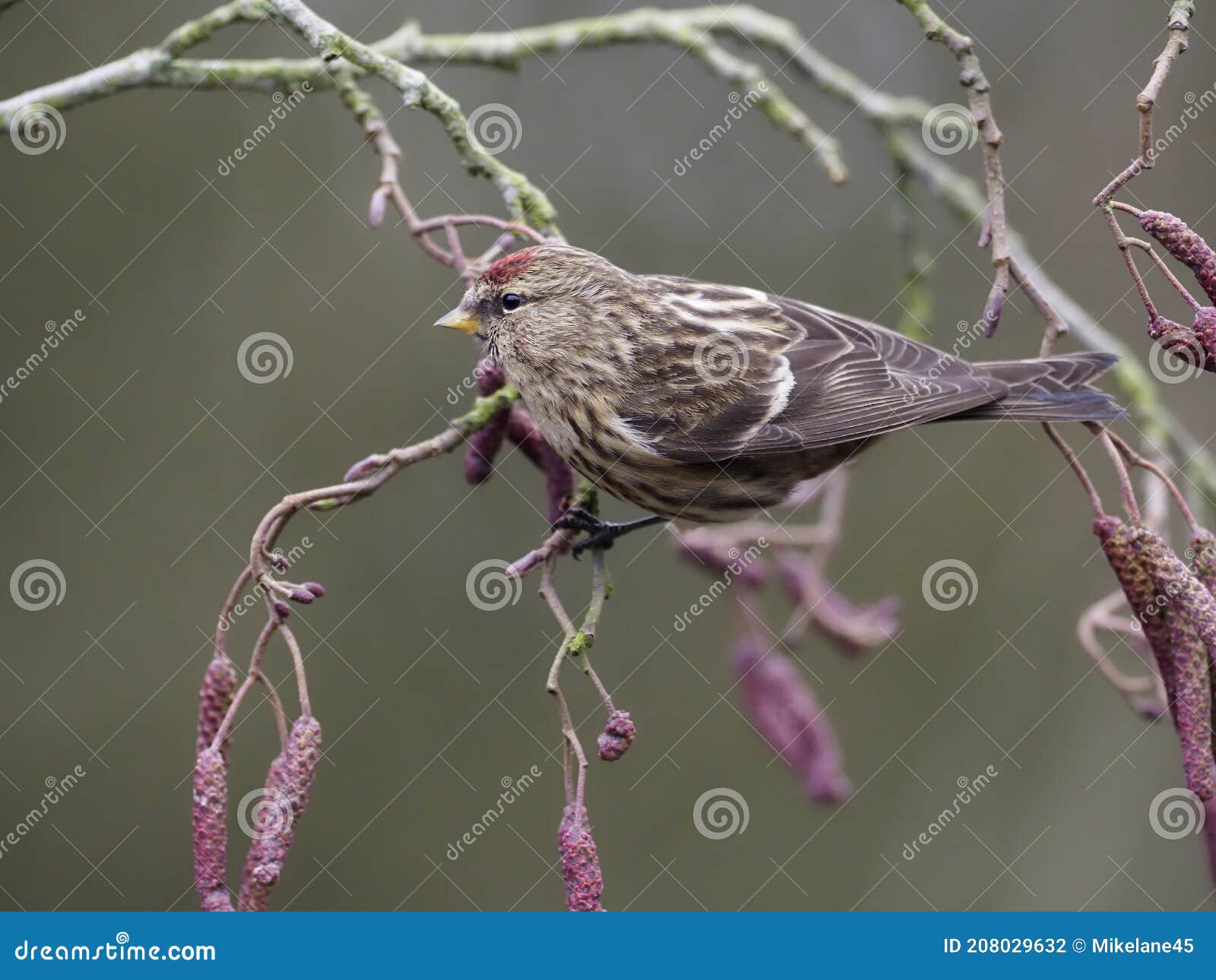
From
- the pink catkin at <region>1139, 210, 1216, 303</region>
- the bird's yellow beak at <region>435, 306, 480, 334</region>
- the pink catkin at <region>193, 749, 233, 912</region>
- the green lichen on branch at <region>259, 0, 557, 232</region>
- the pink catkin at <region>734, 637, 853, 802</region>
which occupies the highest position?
the pink catkin at <region>1139, 210, 1216, 303</region>

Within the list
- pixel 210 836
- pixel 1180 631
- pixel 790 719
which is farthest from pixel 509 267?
pixel 1180 631

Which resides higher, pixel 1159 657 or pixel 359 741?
pixel 1159 657

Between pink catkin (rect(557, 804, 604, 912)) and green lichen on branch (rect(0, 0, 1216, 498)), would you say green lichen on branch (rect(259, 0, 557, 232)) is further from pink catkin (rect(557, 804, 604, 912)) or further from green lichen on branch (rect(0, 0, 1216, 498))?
pink catkin (rect(557, 804, 604, 912))

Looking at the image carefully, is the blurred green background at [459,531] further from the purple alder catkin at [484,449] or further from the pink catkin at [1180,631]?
the pink catkin at [1180,631]

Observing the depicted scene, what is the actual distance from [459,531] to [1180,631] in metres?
4.10

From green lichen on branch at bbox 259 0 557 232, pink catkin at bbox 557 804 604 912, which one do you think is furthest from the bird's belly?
pink catkin at bbox 557 804 604 912

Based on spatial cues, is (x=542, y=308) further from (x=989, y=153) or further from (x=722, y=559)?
(x=989, y=153)

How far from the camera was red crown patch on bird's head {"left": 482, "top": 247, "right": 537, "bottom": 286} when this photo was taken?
114 inches

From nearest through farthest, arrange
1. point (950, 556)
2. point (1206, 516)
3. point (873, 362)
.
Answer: point (873, 362), point (1206, 516), point (950, 556)

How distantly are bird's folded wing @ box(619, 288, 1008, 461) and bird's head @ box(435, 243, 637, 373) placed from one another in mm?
203

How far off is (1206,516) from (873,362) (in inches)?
47.7

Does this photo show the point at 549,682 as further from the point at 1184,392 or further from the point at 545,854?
the point at 1184,392

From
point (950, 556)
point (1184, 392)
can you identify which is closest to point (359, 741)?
point (950, 556)

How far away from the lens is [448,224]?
105 inches
